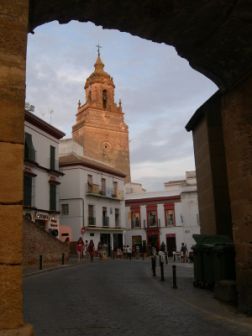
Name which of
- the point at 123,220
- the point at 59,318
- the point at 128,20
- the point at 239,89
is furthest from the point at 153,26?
the point at 123,220

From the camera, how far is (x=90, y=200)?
126 ft

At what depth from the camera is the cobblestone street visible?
6.48m

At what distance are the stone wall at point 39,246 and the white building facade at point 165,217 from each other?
2381cm

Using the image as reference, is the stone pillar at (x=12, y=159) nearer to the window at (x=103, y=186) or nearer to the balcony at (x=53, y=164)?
the balcony at (x=53, y=164)

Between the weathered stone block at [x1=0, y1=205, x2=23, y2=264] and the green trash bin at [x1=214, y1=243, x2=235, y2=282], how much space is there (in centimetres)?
798

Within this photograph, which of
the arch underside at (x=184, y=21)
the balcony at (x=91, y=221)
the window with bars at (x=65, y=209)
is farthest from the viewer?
the balcony at (x=91, y=221)

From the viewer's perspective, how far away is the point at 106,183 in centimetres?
4209

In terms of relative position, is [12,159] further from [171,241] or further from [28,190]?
[171,241]

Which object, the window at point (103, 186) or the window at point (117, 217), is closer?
the window at point (103, 186)

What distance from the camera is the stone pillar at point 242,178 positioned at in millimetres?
7656

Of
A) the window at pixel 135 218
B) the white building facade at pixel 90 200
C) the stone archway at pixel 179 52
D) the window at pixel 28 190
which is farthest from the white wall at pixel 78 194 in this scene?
the stone archway at pixel 179 52

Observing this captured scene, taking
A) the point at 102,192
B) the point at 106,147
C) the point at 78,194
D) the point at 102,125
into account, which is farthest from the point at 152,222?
the point at 102,125

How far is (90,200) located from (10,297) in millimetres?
35557

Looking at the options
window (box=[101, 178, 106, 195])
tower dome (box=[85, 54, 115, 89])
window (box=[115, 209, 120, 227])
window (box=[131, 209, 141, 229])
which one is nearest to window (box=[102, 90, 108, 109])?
tower dome (box=[85, 54, 115, 89])
